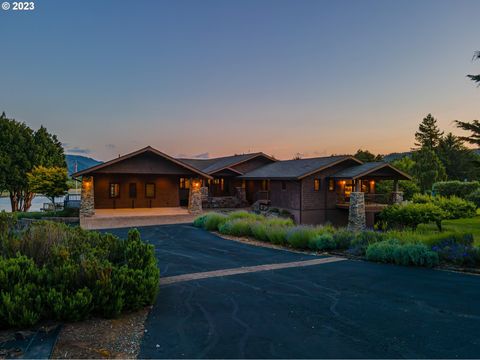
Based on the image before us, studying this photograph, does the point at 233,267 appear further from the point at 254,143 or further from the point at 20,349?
the point at 254,143

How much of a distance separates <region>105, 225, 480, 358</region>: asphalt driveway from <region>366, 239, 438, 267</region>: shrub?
1.37ft

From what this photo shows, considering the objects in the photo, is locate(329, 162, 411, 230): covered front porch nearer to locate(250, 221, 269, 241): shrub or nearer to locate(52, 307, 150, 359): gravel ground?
locate(250, 221, 269, 241): shrub

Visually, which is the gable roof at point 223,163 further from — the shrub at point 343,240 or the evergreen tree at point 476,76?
the evergreen tree at point 476,76

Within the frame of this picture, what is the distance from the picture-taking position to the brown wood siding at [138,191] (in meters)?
25.4

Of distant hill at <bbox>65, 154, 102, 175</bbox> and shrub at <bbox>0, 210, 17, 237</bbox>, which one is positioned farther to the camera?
distant hill at <bbox>65, 154, 102, 175</bbox>

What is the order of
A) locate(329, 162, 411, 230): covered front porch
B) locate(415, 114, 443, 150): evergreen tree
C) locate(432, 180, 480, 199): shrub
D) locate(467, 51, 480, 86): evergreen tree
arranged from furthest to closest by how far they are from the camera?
locate(415, 114, 443, 150): evergreen tree < locate(432, 180, 480, 199): shrub < locate(329, 162, 411, 230): covered front porch < locate(467, 51, 480, 86): evergreen tree

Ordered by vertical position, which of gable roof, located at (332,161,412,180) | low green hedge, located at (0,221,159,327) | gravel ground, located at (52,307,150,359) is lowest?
gravel ground, located at (52,307,150,359)

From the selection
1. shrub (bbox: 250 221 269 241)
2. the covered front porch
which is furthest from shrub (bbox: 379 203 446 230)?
shrub (bbox: 250 221 269 241)

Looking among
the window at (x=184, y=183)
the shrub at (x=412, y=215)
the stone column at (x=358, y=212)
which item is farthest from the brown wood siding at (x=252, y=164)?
the shrub at (x=412, y=215)

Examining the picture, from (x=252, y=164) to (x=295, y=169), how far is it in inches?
295

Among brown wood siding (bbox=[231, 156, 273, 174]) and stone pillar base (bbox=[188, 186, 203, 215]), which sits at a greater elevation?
brown wood siding (bbox=[231, 156, 273, 174])

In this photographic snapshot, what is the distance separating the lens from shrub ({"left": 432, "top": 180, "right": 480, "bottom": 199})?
1224 inches

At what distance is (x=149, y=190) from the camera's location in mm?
27109

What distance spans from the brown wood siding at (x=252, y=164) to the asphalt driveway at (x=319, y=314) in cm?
2362
